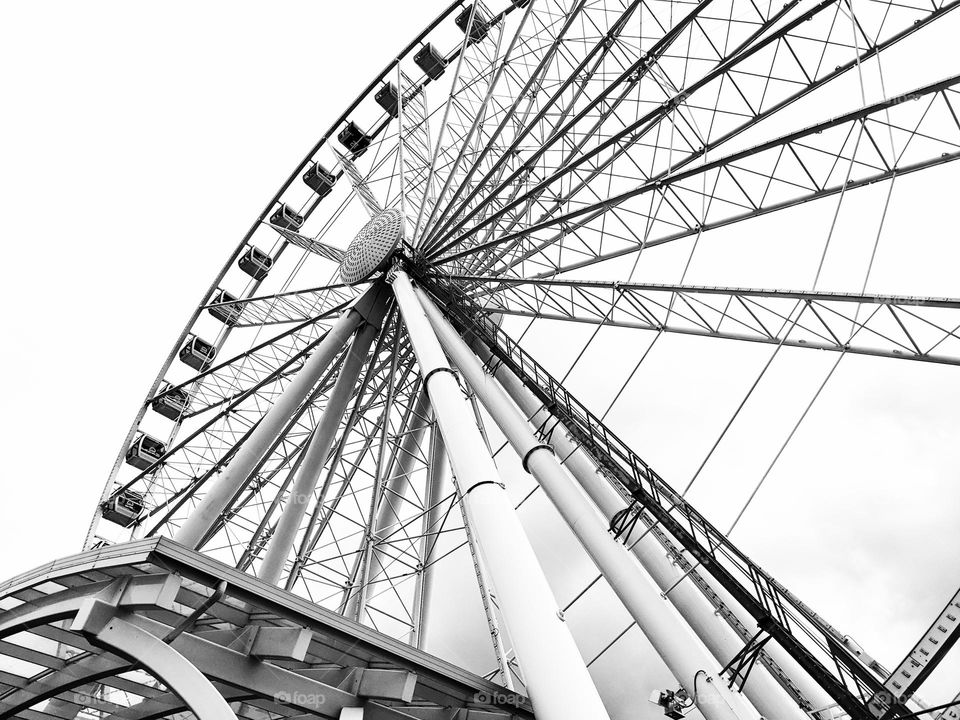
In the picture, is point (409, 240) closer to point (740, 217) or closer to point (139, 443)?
point (740, 217)

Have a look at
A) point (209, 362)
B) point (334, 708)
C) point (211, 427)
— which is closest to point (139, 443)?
point (209, 362)

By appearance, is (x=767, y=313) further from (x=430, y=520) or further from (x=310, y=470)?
(x=430, y=520)

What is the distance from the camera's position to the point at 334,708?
11328 millimetres

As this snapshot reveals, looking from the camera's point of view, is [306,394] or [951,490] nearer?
[951,490]

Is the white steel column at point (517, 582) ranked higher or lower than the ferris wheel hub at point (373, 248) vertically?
lower

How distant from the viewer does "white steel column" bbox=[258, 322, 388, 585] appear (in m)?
17.5

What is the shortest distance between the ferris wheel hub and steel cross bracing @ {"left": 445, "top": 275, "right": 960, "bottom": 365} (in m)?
1.91

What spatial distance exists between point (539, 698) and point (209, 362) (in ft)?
89.2

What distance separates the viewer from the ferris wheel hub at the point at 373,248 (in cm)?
2059

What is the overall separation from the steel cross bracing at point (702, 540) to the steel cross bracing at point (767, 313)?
170 cm

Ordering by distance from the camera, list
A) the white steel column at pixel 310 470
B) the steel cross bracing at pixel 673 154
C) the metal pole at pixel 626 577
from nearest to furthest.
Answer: the metal pole at pixel 626 577, the steel cross bracing at pixel 673 154, the white steel column at pixel 310 470

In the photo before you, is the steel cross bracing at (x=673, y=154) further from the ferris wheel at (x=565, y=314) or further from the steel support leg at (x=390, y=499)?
the steel support leg at (x=390, y=499)

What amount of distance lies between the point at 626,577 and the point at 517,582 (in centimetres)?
392

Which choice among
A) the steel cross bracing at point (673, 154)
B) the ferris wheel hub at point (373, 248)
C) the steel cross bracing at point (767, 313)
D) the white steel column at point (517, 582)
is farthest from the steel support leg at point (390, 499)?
the white steel column at point (517, 582)
